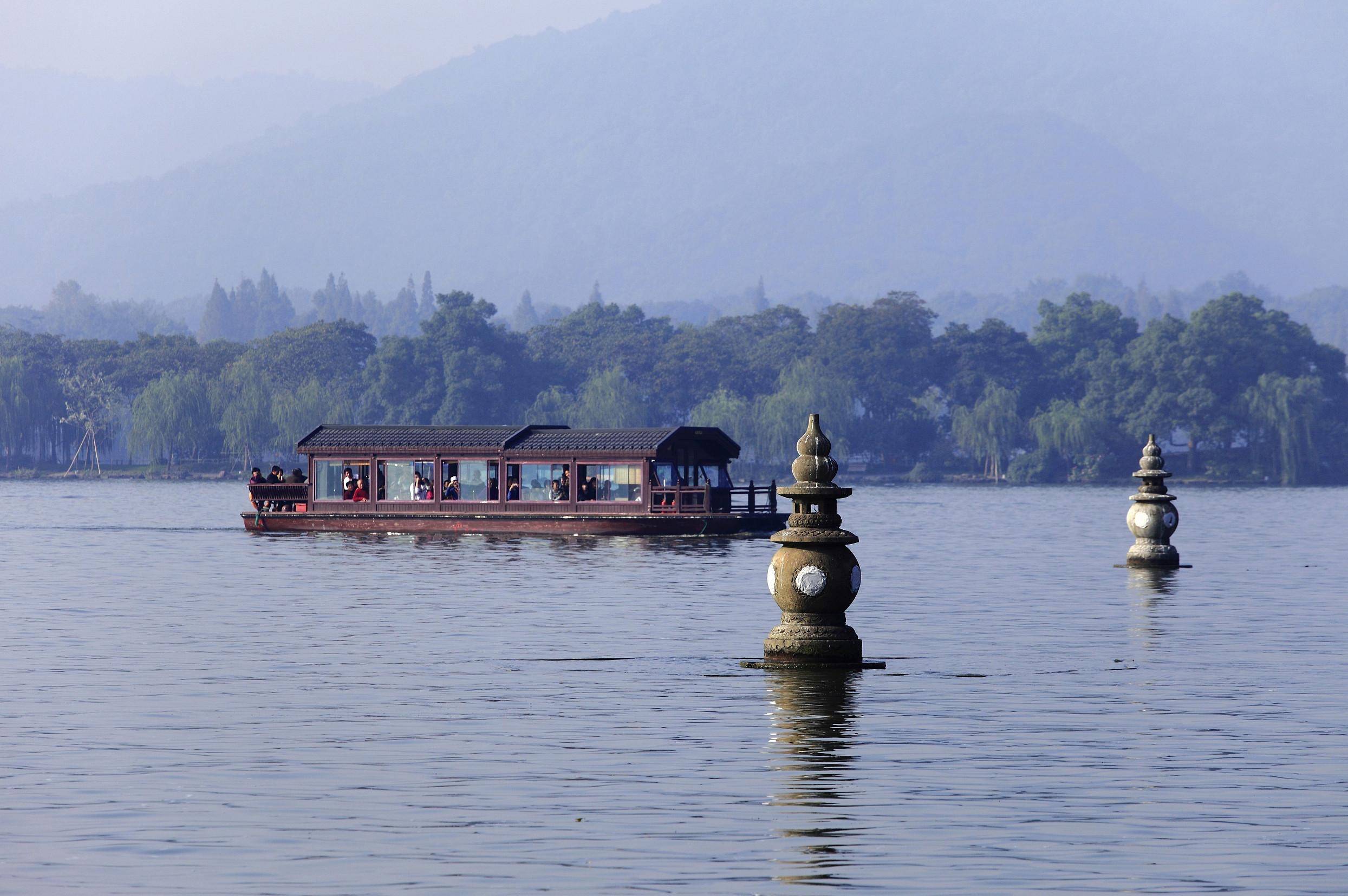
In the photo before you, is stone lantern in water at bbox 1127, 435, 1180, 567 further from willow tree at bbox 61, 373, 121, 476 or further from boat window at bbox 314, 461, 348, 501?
willow tree at bbox 61, 373, 121, 476

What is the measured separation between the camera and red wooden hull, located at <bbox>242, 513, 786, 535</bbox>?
68.6m

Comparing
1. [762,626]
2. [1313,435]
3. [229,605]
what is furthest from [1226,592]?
[1313,435]

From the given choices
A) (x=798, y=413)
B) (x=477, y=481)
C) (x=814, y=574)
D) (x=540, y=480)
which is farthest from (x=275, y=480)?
(x=798, y=413)

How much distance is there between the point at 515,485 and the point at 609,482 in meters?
3.18

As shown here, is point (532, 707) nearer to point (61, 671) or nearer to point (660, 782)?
point (660, 782)

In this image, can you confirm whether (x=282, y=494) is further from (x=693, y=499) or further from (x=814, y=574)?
(x=814, y=574)

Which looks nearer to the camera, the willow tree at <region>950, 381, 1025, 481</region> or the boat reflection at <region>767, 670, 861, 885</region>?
the boat reflection at <region>767, 670, 861, 885</region>

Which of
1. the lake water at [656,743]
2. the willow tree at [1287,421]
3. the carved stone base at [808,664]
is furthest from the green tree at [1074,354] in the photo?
the carved stone base at [808,664]

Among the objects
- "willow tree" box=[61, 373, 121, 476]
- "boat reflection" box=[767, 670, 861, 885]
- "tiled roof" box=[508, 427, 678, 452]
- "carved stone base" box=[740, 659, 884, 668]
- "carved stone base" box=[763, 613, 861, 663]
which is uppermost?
"willow tree" box=[61, 373, 121, 476]

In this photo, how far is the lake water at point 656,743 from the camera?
43.5 ft

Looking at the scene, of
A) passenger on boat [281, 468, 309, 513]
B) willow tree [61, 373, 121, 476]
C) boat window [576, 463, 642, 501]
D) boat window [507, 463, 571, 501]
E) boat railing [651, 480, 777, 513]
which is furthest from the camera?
willow tree [61, 373, 121, 476]

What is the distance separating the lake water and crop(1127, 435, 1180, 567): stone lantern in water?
2.21 meters

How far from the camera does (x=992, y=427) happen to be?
7028 inches

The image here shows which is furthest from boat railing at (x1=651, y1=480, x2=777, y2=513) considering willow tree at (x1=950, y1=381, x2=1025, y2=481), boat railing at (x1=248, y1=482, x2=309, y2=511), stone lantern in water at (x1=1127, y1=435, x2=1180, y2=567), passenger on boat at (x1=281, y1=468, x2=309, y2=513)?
willow tree at (x1=950, y1=381, x2=1025, y2=481)
